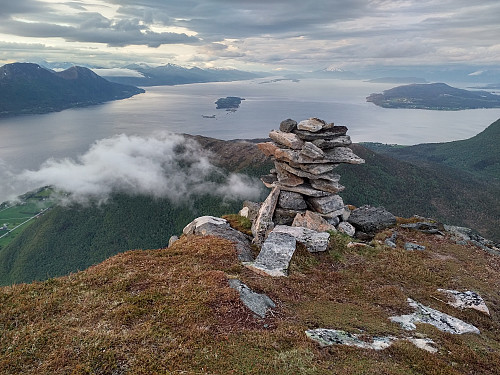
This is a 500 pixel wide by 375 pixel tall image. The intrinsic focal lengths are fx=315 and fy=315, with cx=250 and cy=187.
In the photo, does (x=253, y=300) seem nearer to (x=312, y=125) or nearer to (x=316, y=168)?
(x=316, y=168)

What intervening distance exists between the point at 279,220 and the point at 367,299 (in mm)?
15127

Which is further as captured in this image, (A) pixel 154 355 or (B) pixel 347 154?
(B) pixel 347 154

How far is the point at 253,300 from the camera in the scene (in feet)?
51.4

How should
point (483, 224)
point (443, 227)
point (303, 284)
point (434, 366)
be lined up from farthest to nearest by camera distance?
point (483, 224) → point (443, 227) → point (303, 284) → point (434, 366)

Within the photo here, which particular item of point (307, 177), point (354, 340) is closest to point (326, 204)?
point (307, 177)

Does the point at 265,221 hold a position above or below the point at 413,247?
above

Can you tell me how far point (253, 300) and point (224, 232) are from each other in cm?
1313

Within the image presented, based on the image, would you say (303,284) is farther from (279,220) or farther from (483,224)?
(483,224)

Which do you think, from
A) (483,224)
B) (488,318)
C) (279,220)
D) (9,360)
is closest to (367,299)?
(488,318)

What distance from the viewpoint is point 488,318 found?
17.8 m

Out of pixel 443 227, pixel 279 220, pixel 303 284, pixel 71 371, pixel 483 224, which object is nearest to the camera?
pixel 71 371

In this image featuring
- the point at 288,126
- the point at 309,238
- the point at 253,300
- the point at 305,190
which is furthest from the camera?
the point at 288,126

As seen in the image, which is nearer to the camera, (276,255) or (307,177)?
(276,255)

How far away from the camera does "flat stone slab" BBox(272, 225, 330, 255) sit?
25062mm
